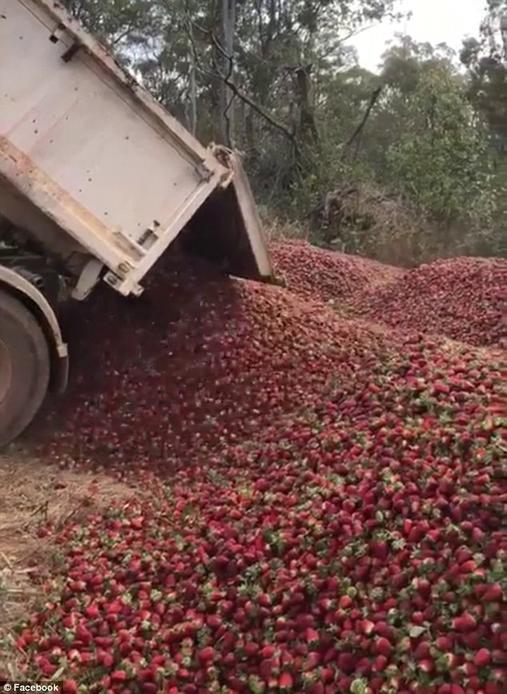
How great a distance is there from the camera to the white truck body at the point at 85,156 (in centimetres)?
523

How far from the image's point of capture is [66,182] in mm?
5305

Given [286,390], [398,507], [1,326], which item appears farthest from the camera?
[286,390]

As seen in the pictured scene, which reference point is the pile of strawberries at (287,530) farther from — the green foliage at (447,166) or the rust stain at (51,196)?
the green foliage at (447,166)

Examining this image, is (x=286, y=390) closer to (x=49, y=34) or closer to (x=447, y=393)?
(x=447, y=393)

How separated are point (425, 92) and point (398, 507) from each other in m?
14.0

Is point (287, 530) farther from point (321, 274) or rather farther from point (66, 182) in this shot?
point (321, 274)

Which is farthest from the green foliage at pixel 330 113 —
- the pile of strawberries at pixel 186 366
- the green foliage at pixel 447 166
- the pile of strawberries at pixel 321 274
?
the pile of strawberries at pixel 186 366

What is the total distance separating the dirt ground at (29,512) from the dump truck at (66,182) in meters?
0.39

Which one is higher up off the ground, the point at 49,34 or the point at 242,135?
the point at 242,135

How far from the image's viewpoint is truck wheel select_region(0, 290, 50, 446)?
5242 millimetres

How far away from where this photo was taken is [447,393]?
4457mm

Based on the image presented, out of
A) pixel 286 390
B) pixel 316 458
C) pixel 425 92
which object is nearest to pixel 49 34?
pixel 286 390

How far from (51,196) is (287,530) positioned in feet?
8.44

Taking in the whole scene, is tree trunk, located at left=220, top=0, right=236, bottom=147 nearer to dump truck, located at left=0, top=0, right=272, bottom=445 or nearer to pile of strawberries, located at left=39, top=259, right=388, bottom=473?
pile of strawberries, located at left=39, top=259, right=388, bottom=473
